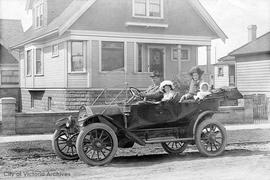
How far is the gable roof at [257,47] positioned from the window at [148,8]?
596 centimetres

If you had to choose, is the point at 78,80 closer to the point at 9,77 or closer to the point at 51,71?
the point at 51,71

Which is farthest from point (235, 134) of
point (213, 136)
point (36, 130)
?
point (36, 130)

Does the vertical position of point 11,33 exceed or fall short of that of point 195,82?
it exceeds it

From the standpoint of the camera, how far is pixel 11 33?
28.7 m

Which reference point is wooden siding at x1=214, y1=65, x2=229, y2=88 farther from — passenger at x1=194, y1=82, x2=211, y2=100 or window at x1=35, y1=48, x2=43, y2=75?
passenger at x1=194, y1=82, x2=211, y2=100

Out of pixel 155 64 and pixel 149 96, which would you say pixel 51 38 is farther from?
pixel 149 96

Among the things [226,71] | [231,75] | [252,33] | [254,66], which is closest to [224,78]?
[226,71]

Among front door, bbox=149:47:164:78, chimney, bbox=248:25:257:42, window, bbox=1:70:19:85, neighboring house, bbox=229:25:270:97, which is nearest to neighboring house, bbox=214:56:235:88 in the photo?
chimney, bbox=248:25:257:42

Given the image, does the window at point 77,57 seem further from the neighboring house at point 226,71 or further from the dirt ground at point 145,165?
the neighboring house at point 226,71

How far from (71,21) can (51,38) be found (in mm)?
2969

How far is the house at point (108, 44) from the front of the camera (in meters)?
17.7

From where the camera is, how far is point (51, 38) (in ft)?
64.5

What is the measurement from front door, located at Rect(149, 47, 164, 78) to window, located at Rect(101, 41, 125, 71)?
6.30ft

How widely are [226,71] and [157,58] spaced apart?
1209 centimetres
